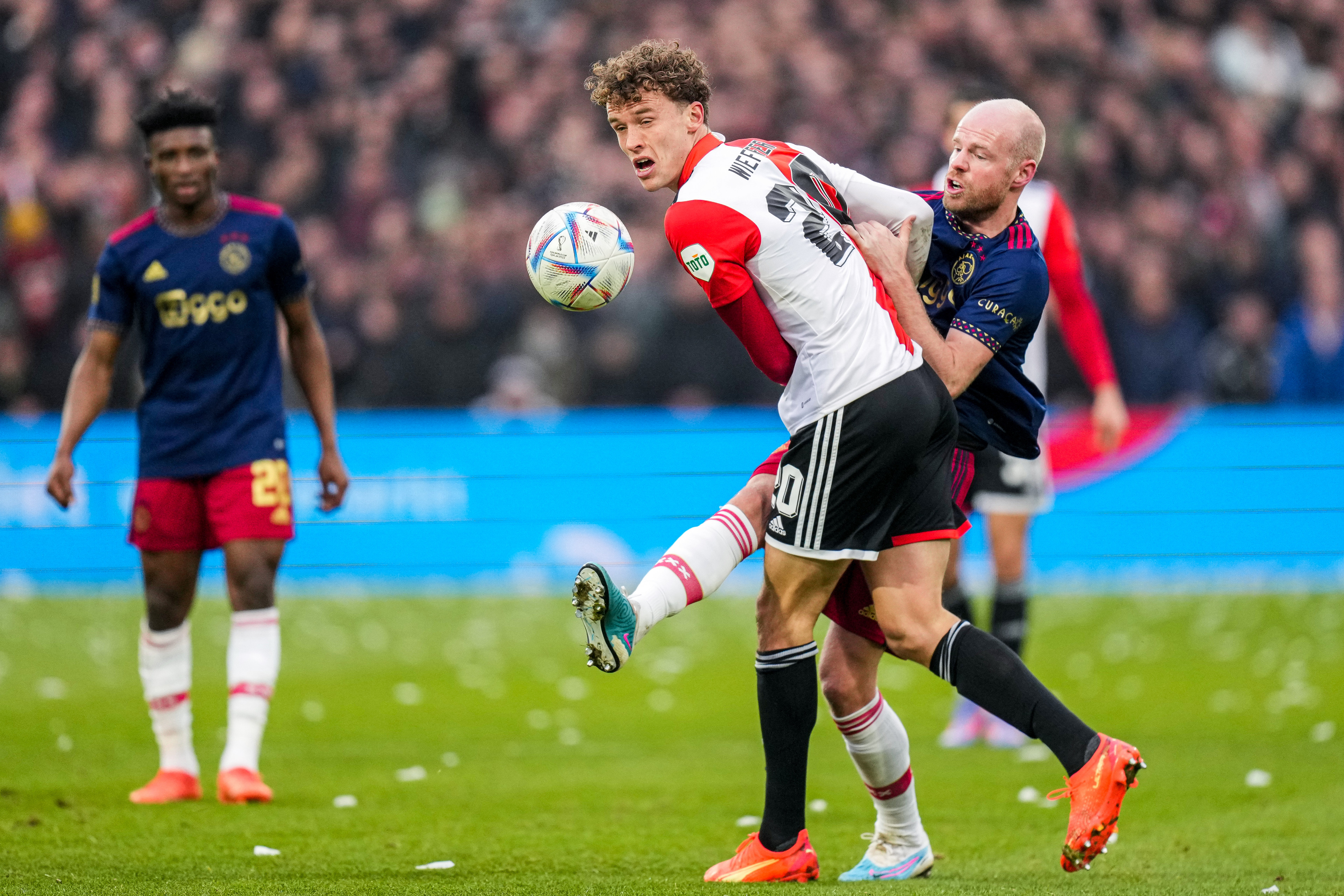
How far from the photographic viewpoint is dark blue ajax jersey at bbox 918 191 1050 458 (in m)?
3.91

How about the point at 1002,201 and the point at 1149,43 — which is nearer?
the point at 1002,201

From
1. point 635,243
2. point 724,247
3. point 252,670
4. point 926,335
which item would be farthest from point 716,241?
point 635,243

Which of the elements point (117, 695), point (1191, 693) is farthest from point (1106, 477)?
point (117, 695)

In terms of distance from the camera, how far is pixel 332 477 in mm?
5711

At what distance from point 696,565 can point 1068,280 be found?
9.85ft

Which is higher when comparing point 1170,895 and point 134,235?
point 134,235

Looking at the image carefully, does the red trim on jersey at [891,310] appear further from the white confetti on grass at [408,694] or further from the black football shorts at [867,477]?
the white confetti on grass at [408,694]

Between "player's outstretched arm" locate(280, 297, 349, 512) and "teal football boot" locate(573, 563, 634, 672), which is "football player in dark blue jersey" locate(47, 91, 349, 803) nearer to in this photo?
"player's outstretched arm" locate(280, 297, 349, 512)

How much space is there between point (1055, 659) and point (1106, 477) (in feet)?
9.50

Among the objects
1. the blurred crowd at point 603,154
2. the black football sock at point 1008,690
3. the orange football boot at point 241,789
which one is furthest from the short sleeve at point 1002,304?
the blurred crowd at point 603,154

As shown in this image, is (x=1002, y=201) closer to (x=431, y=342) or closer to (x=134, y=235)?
(x=134, y=235)

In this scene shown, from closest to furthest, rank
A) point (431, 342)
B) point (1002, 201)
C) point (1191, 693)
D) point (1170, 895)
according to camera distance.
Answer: point (1170, 895) → point (1002, 201) → point (1191, 693) → point (431, 342)

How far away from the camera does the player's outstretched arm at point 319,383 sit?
5.68 metres

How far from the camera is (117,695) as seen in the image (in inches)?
304
